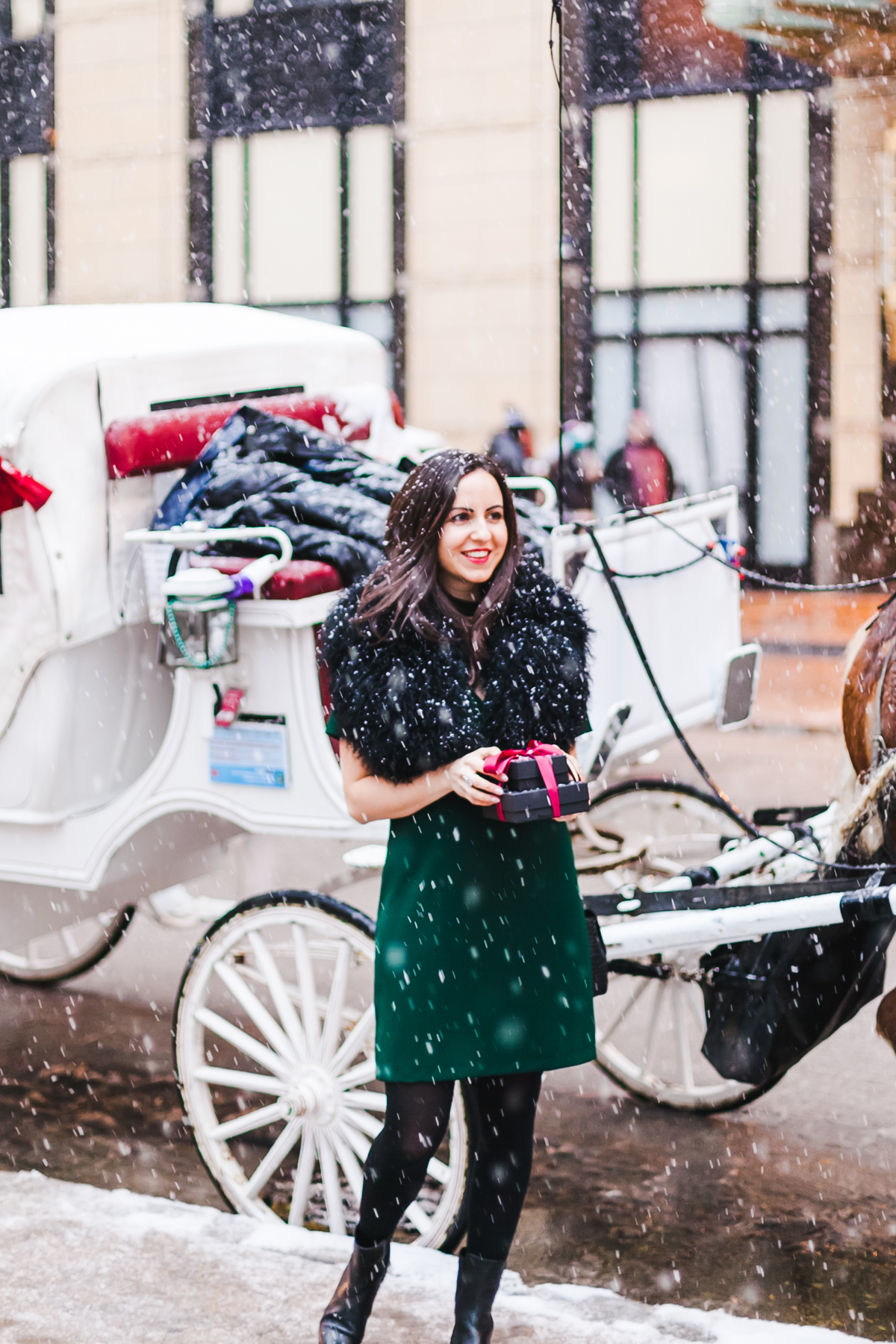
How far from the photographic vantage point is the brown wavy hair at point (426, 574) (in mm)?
2883

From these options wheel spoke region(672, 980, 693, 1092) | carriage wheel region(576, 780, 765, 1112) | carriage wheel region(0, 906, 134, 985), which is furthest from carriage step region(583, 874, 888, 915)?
carriage wheel region(0, 906, 134, 985)

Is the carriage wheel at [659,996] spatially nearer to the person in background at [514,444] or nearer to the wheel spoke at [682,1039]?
the wheel spoke at [682,1039]

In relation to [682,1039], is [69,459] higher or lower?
higher

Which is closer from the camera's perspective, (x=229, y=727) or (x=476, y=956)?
(x=476, y=956)

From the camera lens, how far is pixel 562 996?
9.50ft

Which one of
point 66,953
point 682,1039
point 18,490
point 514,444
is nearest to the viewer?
point 18,490

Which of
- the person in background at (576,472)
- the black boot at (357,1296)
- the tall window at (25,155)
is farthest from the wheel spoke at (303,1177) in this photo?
the tall window at (25,155)

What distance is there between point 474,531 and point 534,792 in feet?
1.64

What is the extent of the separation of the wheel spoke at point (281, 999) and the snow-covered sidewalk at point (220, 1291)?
0.42 meters

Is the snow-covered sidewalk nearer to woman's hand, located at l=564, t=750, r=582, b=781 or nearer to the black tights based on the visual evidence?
the black tights

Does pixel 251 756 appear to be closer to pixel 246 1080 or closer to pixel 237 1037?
pixel 237 1037

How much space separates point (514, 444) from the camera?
14711 millimetres

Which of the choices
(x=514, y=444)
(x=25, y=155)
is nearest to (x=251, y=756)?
(x=514, y=444)

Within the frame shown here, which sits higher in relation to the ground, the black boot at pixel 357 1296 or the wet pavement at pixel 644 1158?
the black boot at pixel 357 1296
